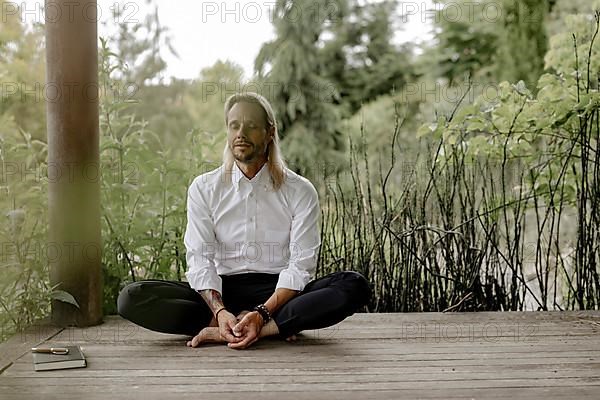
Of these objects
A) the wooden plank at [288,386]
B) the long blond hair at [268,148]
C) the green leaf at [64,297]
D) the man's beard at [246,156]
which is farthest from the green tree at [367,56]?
the wooden plank at [288,386]

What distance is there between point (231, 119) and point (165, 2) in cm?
437

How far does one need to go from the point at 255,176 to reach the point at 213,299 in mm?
493

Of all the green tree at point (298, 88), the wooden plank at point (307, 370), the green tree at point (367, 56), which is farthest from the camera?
the green tree at point (367, 56)

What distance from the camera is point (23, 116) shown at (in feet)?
17.8

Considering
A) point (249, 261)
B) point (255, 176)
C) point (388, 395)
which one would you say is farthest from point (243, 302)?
point (388, 395)

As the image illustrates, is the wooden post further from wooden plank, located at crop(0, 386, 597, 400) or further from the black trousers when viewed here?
wooden plank, located at crop(0, 386, 597, 400)

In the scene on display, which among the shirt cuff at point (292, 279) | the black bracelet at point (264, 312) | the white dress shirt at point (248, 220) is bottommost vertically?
the black bracelet at point (264, 312)

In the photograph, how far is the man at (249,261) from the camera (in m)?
2.49

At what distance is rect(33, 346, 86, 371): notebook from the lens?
218cm

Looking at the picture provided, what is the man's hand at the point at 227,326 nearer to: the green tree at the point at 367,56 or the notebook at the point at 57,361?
the notebook at the point at 57,361

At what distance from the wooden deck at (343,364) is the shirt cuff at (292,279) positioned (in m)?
0.20

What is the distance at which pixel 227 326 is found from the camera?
2463 mm

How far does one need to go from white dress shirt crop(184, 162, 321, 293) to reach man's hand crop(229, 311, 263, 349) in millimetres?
246

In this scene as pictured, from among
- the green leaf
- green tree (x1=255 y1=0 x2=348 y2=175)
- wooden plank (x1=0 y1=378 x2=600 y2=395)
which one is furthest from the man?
green tree (x1=255 y1=0 x2=348 y2=175)
